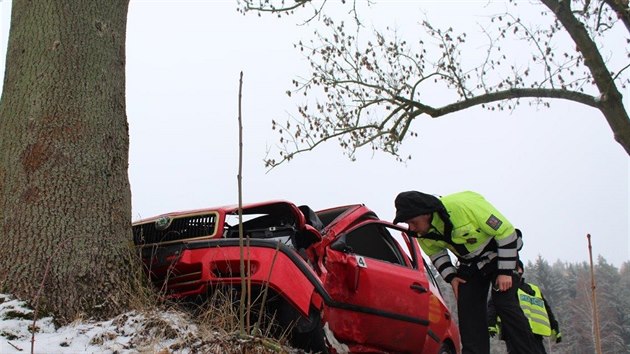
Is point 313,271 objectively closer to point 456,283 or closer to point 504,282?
point 456,283

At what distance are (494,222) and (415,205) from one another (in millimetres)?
599

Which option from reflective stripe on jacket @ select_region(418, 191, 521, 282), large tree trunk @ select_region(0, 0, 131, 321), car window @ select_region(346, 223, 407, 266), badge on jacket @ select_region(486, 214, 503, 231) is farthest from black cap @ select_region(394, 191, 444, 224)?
large tree trunk @ select_region(0, 0, 131, 321)

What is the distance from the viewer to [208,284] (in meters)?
5.24

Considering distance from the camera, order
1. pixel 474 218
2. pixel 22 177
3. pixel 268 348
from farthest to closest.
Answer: pixel 474 218 < pixel 22 177 < pixel 268 348

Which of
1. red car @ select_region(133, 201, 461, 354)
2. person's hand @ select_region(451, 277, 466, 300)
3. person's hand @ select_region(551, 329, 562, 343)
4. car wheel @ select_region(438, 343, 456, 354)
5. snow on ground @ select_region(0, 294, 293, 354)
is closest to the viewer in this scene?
snow on ground @ select_region(0, 294, 293, 354)

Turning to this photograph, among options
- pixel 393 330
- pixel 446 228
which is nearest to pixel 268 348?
pixel 446 228

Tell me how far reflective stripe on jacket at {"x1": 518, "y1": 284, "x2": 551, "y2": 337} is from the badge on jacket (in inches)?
52.0

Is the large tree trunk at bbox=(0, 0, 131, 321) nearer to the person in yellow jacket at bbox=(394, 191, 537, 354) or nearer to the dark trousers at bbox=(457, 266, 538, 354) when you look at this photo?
the person in yellow jacket at bbox=(394, 191, 537, 354)

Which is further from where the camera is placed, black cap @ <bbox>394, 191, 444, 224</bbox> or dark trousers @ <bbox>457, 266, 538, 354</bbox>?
dark trousers @ <bbox>457, 266, 538, 354</bbox>

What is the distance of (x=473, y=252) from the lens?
555cm

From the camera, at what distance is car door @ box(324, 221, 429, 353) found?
19.3 ft

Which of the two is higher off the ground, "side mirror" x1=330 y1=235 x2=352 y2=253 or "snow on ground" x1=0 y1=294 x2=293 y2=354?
"side mirror" x1=330 y1=235 x2=352 y2=253

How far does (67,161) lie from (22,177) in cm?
33

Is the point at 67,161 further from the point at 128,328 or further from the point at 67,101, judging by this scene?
the point at 128,328
